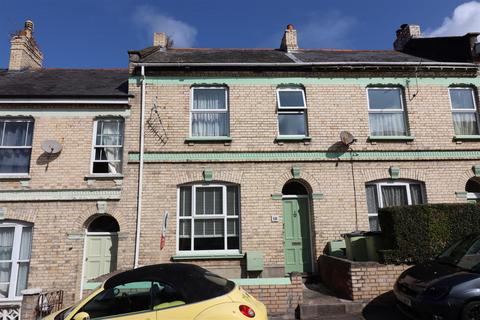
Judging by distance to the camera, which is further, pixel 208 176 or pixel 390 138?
pixel 390 138

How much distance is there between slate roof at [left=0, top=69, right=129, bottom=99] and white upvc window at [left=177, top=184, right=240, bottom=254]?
3.83 metres

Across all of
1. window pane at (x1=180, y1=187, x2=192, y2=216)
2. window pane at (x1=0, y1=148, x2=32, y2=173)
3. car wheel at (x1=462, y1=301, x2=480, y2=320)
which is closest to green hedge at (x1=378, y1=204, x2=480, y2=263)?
car wheel at (x1=462, y1=301, x2=480, y2=320)

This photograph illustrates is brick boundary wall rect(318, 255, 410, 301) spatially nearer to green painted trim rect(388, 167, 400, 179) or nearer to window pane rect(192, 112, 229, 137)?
green painted trim rect(388, 167, 400, 179)

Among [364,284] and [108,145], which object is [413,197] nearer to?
[364,284]

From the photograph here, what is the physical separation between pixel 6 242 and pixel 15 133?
3.25 meters

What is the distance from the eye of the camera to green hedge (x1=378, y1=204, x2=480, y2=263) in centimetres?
770

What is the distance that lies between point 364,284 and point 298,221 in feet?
10.2

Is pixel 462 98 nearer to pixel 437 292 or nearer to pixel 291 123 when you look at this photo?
pixel 291 123

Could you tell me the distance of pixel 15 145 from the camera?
408 inches

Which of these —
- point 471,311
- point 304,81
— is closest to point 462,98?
point 304,81

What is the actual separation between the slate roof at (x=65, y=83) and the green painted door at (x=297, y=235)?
6202mm

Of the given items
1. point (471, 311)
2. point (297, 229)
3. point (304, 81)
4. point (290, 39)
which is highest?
point (290, 39)

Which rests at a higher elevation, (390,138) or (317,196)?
(390,138)

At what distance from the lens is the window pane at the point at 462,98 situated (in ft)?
37.5
